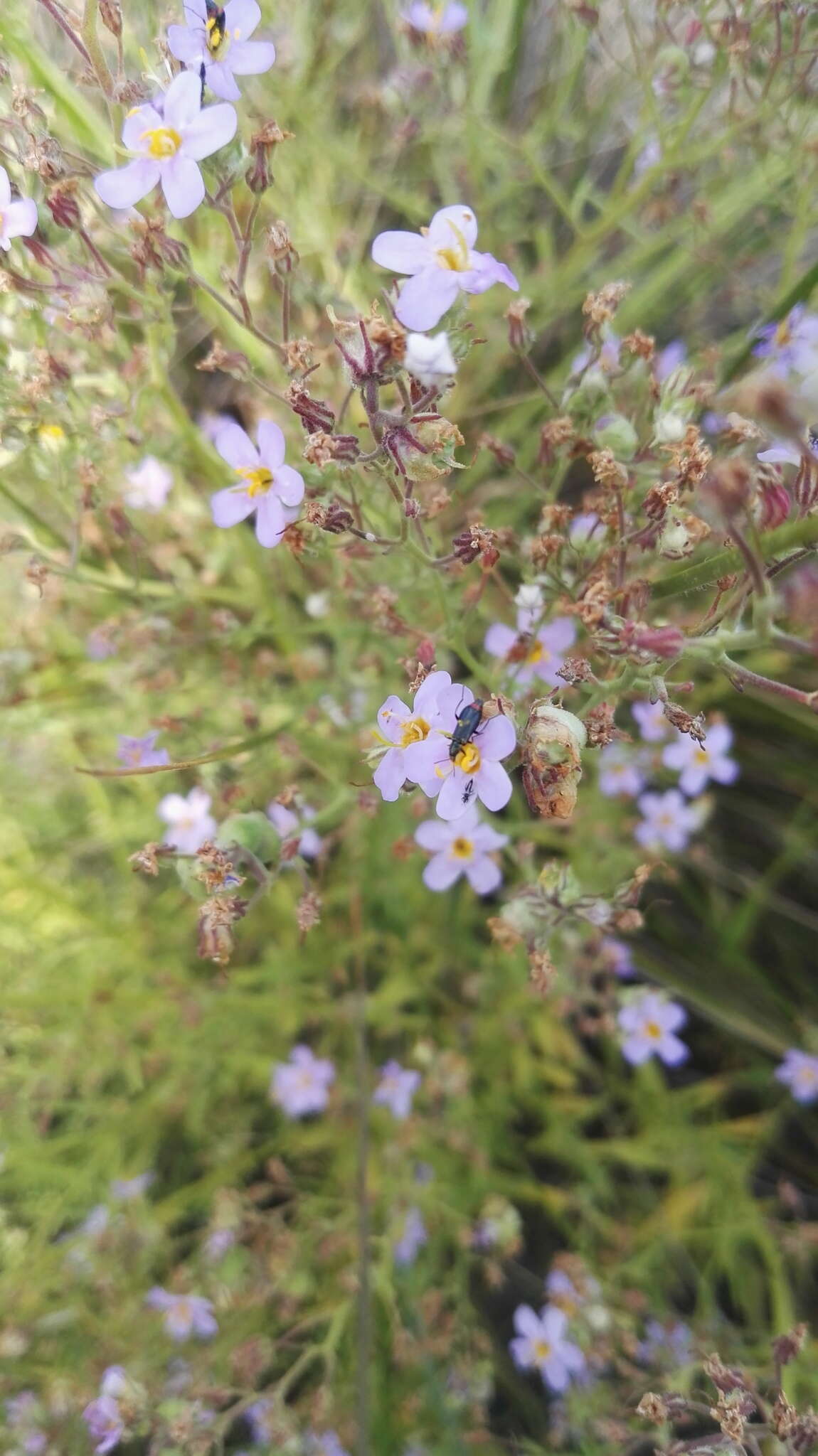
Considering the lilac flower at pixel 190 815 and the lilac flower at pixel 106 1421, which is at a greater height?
the lilac flower at pixel 190 815

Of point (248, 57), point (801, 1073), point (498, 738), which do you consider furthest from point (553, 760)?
point (801, 1073)

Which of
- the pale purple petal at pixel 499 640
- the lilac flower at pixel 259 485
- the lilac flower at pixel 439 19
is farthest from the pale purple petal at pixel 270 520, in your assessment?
the lilac flower at pixel 439 19

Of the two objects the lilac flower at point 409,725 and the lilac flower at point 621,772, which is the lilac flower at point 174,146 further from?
the lilac flower at point 621,772

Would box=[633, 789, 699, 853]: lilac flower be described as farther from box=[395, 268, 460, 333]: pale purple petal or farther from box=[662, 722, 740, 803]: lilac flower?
box=[395, 268, 460, 333]: pale purple petal

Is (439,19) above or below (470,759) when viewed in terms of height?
above

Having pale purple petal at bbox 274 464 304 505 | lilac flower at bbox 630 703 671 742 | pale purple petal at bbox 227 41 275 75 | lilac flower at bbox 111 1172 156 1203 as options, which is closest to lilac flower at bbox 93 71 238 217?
pale purple petal at bbox 227 41 275 75

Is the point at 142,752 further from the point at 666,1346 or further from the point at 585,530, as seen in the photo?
the point at 666,1346

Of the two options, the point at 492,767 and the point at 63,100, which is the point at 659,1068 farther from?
the point at 63,100
